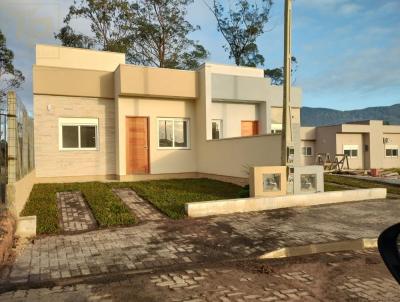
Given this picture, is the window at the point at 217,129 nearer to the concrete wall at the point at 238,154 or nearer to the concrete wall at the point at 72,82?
the concrete wall at the point at 238,154

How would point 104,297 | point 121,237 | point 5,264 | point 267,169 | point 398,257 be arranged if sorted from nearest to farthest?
1. point 398,257
2. point 104,297
3. point 5,264
4. point 121,237
5. point 267,169

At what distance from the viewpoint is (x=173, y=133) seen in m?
17.9

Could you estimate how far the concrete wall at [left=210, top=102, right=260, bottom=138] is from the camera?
1825 centimetres

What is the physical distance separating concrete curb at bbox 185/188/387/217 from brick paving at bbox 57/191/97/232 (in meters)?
2.47

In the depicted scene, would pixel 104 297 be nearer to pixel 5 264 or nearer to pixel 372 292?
pixel 5 264

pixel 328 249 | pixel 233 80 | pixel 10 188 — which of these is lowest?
pixel 328 249

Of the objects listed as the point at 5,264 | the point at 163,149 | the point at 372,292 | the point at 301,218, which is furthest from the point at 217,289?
the point at 163,149

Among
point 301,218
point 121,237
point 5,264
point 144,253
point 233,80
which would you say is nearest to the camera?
point 5,264

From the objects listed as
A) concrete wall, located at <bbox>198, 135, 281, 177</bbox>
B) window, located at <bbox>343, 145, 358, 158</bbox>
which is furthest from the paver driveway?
window, located at <bbox>343, 145, 358, 158</bbox>

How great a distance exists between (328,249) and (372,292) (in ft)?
7.37

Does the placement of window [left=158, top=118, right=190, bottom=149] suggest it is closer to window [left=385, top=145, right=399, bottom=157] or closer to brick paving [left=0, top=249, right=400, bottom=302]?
brick paving [left=0, top=249, right=400, bottom=302]

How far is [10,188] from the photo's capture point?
816 centimetres

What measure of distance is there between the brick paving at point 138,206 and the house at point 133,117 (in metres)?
3.34

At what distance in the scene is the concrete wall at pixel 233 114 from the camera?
59.9 ft
